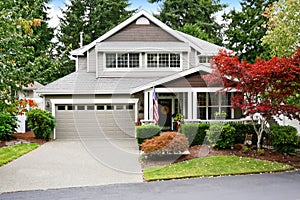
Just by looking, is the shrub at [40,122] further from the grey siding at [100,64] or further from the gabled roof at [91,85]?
the grey siding at [100,64]

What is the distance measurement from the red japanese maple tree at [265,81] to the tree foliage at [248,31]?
18819 millimetres

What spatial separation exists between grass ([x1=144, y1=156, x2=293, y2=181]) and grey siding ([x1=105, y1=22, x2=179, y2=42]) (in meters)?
11.6

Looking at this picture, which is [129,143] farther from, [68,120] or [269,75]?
[269,75]

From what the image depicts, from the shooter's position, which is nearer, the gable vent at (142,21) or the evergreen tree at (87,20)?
the gable vent at (142,21)

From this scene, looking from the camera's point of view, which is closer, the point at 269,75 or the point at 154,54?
the point at 269,75

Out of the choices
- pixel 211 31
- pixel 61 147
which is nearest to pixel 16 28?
pixel 61 147

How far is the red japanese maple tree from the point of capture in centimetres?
1140

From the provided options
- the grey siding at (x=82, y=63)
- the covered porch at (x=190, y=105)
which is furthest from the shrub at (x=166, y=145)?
the grey siding at (x=82, y=63)

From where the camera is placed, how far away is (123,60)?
21.0 metres

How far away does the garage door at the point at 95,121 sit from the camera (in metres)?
19.1

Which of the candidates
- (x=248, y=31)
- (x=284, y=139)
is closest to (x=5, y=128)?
(x=284, y=139)

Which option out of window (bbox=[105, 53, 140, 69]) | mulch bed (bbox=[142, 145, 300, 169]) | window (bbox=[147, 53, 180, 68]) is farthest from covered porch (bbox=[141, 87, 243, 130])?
window (bbox=[105, 53, 140, 69])

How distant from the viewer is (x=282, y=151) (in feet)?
40.5

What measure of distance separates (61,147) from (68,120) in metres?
3.52
